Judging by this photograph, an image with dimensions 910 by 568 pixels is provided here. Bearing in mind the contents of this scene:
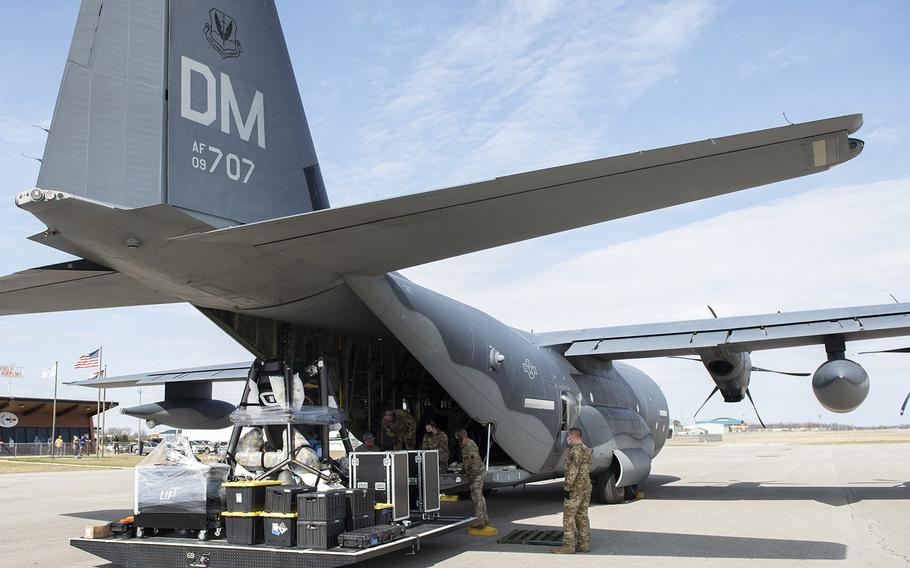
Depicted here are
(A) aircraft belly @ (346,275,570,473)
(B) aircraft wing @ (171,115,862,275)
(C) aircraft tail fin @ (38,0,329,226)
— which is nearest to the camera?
(B) aircraft wing @ (171,115,862,275)

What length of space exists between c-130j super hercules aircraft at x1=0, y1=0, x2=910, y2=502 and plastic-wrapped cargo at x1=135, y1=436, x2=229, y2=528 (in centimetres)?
107

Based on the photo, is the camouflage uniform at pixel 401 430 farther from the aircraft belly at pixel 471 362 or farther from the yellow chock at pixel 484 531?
the yellow chock at pixel 484 531

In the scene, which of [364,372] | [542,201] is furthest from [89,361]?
[542,201]

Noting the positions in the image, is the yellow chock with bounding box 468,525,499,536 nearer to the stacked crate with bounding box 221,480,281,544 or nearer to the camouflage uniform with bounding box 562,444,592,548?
the camouflage uniform with bounding box 562,444,592,548

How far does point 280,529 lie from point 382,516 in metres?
1.18

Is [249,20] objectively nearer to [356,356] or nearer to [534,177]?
[534,177]

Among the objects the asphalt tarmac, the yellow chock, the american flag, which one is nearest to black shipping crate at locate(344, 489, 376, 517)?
the asphalt tarmac

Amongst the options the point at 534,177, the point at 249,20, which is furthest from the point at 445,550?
the point at 249,20

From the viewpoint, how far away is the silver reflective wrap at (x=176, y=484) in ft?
22.8

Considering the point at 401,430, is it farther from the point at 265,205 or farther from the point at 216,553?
the point at 265,205

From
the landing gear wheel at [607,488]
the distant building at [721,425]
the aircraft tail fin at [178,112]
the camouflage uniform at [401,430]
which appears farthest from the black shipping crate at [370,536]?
the distant building at [721,425]

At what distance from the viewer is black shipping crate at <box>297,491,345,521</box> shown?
6361 millimetres

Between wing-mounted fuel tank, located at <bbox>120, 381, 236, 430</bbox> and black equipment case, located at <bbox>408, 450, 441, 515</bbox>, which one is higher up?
wing-mounted fuel tank, located at <bbox>120, 381, 236, 430</bbox>

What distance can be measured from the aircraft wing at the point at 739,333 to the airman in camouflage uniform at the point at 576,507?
16.3 ft
